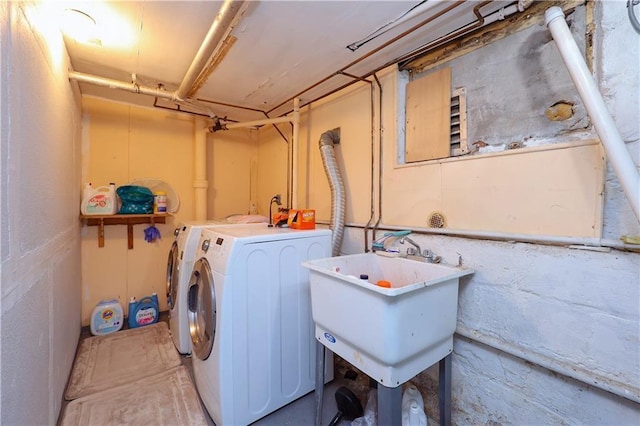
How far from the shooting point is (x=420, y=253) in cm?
160

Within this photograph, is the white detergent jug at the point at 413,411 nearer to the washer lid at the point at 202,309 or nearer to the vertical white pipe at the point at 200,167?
the washer lid at the point at 202,309

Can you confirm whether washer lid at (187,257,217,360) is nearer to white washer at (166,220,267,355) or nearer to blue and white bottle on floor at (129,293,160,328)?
white washer at (166,220,267,355)

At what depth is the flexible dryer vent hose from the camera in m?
2.04

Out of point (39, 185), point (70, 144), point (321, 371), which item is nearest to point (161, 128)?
point (70, 144)

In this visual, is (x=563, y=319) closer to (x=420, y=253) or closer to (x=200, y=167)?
(x=420, y=253)

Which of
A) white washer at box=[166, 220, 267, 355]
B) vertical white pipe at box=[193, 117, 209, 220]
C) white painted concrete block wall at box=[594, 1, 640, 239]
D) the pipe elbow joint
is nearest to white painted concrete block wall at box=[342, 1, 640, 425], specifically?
white painted concrete block wall at box=[594, 1, 640, 239]

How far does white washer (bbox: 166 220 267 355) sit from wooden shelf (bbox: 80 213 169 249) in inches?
27.3

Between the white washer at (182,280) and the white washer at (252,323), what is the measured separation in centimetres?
32

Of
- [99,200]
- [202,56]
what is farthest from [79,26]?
[99,200]

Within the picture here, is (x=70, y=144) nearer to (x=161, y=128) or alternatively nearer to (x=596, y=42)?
(x=161, y=128)

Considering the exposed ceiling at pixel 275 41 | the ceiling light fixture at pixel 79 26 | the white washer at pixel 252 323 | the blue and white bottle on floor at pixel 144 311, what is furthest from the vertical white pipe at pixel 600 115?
the blue and white bottle on floor at pixel 144 311

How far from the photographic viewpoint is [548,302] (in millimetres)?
1148

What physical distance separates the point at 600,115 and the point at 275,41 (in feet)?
5.22

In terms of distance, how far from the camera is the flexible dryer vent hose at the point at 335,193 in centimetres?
204
